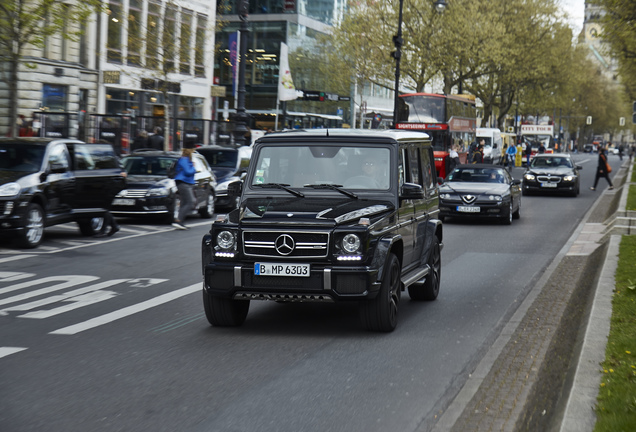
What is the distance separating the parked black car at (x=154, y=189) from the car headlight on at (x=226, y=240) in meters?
11.7

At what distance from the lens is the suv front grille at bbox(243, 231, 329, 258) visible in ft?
26.0

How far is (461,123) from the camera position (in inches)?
1774

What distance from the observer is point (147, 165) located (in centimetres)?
2134

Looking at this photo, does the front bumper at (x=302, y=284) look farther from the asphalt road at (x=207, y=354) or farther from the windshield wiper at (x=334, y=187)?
the windshield wiper at (x=334, y=187)

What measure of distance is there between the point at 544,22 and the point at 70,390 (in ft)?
196

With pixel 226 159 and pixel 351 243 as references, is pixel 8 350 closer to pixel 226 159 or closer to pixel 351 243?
pixel 351 243

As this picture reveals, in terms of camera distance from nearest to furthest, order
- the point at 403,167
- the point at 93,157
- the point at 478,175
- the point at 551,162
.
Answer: the point at 403,167, the point at 93,157, the point at 478,175, the point at 551,162

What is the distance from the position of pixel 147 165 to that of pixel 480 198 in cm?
769

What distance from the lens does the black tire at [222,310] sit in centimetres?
843

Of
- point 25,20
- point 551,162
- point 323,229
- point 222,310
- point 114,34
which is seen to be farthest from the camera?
point 114,34

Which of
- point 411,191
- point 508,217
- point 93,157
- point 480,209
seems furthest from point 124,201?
point 411,191

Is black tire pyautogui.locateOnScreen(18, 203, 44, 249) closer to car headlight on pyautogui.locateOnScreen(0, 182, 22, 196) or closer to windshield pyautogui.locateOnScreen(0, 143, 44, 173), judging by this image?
car headlight on pyautogui.locateOnScreen(0, 182, 22, 196)

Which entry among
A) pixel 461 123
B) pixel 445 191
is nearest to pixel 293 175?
pixel 445 191

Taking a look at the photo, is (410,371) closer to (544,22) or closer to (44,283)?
(44,283)
